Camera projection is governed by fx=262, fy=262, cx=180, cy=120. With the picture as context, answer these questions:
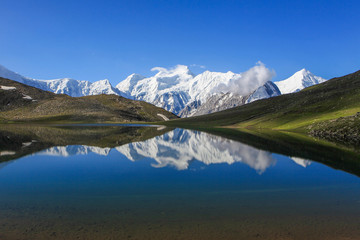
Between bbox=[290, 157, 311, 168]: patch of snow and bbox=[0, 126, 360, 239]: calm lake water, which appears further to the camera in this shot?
bbox=[290, 157, 311, 168]: patch of snow

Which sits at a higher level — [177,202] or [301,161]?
[301,161]

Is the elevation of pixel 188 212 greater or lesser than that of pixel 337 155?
lesser

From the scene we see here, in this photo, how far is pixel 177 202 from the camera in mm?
19906

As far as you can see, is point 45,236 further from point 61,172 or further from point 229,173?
point 229,173

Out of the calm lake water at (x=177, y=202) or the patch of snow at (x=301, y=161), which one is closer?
the calm lake water at (x=177, y=202)

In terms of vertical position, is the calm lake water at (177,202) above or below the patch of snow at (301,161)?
below

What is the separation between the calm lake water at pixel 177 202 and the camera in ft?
48.8

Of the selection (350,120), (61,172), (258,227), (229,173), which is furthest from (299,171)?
(350,120)

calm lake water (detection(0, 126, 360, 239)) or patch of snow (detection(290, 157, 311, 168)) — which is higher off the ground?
patch of snow (detection(290, 157, 311, 168))

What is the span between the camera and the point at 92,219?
53.6 feet

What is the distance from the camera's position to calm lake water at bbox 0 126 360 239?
14.9 metres

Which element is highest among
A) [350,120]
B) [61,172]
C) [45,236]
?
[350,120]

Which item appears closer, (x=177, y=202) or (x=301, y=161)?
(x=177, y=202)

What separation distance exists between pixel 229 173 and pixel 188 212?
15.2 meters
